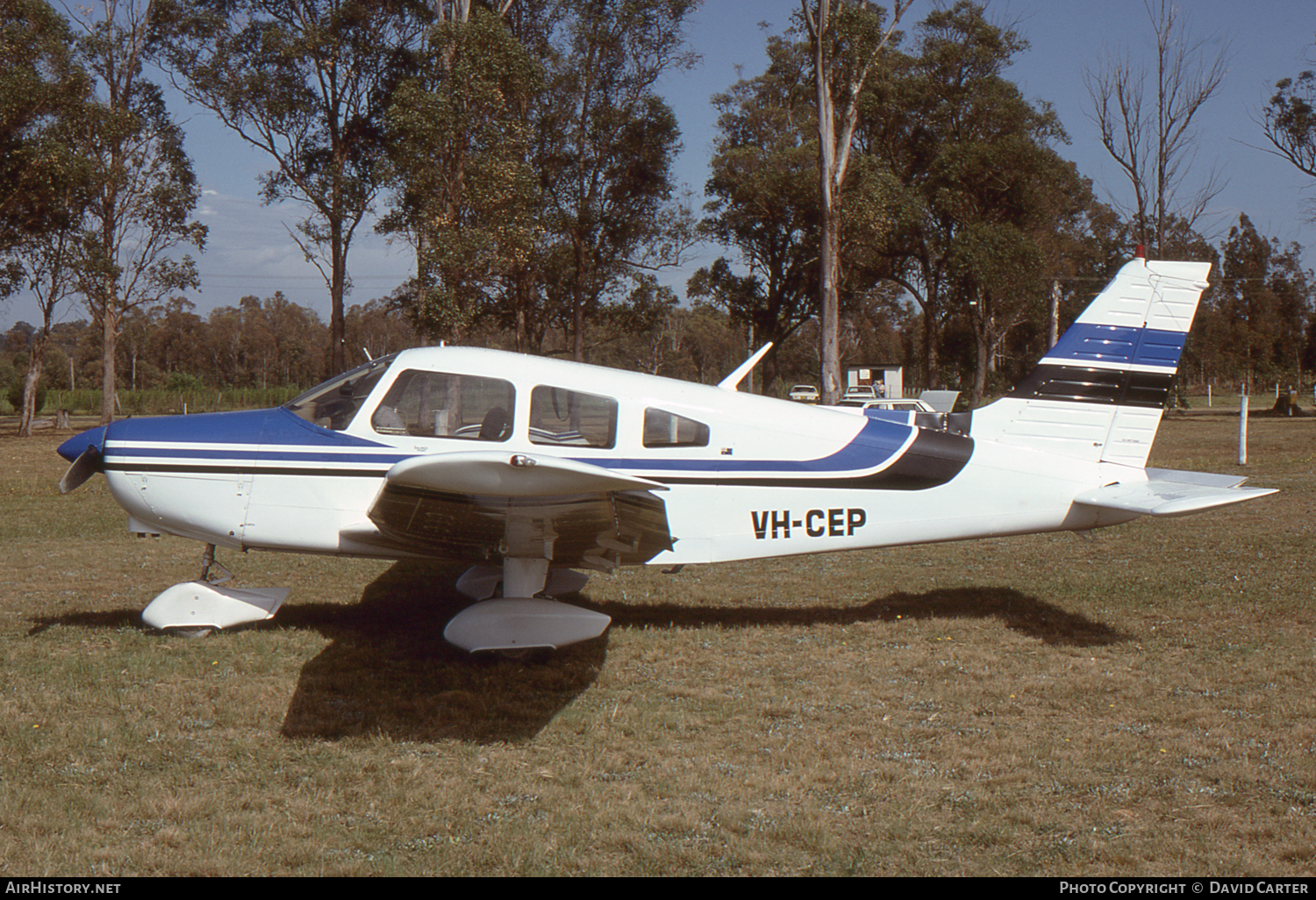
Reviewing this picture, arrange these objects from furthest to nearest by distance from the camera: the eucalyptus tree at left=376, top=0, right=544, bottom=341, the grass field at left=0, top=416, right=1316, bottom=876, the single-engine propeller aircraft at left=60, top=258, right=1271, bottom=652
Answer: the eucalyptus tree at left=376, top=0, right=544, bottom=341 < the single-engine propeller aircraft at left=60, top=258, right=1271, bottom=652 < the grass field at left=0, top=416, right=1316, bottom=876

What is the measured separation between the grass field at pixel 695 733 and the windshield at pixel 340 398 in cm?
166

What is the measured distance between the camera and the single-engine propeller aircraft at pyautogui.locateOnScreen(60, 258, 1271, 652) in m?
5.95

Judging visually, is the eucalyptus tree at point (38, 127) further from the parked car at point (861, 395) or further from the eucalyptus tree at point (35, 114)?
the parked car at point (861, 395)

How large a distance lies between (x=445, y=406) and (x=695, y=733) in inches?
109

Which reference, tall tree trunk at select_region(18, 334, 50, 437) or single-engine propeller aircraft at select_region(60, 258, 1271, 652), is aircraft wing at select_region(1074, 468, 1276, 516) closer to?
single-engine propeller aircraft at select_region(60, 258, 1271, 652)

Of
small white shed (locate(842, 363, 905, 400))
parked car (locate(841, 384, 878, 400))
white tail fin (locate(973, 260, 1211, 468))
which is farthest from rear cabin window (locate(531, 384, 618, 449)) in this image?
small white shed (locate(842, 363, 905, 400))

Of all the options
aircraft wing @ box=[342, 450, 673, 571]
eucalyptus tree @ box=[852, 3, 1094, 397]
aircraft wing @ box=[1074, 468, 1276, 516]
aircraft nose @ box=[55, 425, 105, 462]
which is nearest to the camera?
→ aircraft wing @ box=[342, 450, 673, 571]

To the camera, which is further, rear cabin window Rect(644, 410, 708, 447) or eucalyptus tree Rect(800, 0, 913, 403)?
eucalyptus tree Rect(800, 0, 913, 403)

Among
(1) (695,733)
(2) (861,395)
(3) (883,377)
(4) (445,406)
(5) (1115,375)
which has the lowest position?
(1) (695,733)

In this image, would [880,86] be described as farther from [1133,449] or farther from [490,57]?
[1133,449]

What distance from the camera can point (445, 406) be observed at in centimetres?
605

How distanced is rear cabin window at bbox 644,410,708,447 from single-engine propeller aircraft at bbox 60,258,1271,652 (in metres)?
0.01
